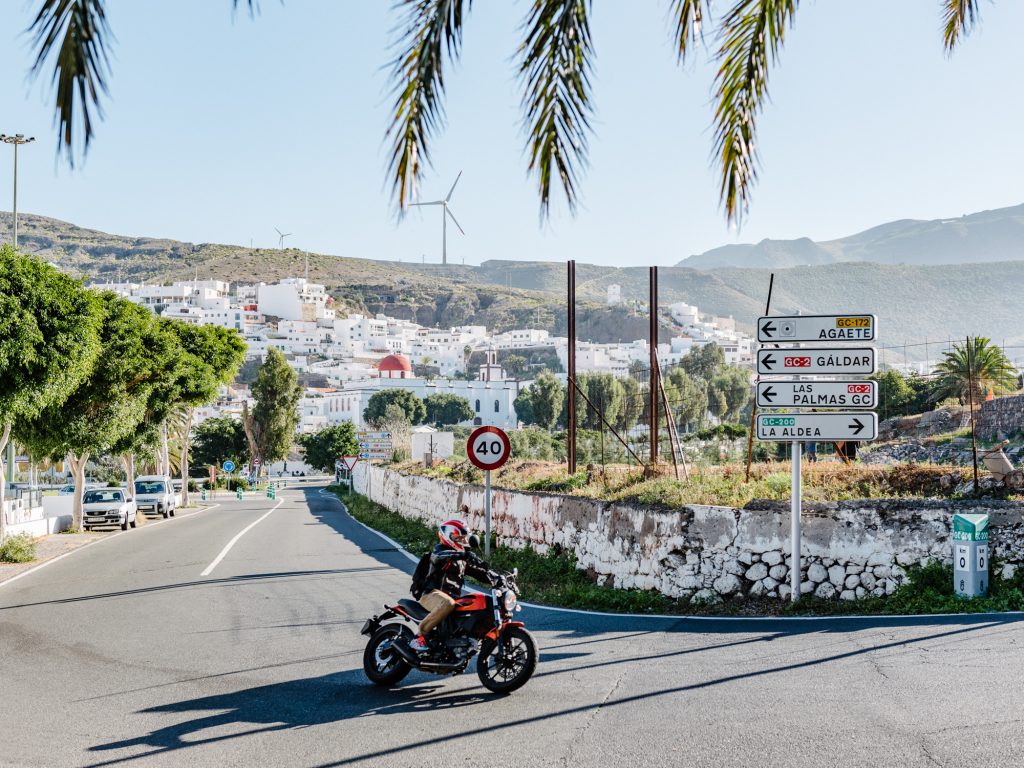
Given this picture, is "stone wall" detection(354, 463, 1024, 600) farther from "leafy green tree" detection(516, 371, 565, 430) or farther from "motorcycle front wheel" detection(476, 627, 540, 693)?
"leafy green tree" detection(516, 371, 565, 430)

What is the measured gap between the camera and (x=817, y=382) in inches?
483

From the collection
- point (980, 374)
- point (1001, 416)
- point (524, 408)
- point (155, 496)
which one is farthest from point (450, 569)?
point (524, 408)

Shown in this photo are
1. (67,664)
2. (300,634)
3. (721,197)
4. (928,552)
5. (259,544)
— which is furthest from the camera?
(259,544)

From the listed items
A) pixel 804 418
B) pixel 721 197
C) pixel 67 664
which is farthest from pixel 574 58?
pixel 804 418

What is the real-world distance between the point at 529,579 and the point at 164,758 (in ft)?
30.3

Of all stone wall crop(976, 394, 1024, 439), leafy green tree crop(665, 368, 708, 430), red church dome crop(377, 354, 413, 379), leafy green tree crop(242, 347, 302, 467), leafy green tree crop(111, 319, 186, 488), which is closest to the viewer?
stone wall crop(976, 394, 1024, 439)

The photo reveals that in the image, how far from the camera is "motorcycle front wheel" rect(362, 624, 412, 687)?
8.04 meters

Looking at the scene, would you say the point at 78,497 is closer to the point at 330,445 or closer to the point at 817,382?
the point at 817,382

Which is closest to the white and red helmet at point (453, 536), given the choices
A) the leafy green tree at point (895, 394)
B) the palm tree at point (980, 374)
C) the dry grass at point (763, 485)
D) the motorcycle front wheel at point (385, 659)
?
the motorcycle front wheel at point (385, 659)

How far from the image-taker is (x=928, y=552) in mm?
11445

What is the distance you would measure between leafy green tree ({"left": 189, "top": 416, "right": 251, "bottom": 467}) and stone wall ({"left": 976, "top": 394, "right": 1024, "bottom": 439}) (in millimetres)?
74763

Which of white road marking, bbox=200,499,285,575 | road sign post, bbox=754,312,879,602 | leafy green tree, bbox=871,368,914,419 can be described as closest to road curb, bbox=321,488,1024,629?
road sign post, bbox=754,312,879,602

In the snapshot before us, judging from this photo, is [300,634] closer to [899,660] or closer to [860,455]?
[899,660]

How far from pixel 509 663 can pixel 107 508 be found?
27.4 metres
